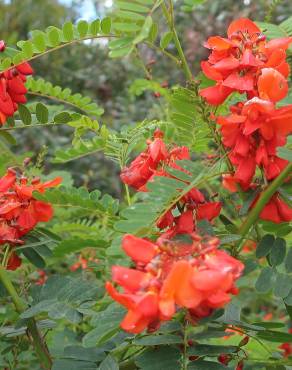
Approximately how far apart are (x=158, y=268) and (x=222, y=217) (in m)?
0.37

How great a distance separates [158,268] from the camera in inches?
34.4

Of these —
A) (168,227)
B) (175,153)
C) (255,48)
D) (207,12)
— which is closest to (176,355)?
(168,227)

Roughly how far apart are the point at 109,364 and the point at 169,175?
310 millimetres

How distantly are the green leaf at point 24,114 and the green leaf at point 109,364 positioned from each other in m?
0.54

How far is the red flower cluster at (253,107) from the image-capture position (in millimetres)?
1073

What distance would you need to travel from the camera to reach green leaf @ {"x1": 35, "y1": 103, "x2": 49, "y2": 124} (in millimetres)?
1408

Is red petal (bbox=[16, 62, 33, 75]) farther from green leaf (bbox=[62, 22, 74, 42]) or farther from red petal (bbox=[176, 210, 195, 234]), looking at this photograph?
red petal (bbox=[176, 210, 195, 234])

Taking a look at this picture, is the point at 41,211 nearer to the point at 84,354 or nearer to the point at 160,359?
the point at 84,354

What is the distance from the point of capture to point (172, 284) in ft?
2.73

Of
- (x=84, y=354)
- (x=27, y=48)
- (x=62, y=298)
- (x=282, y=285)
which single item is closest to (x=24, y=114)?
(x=27, y=48)

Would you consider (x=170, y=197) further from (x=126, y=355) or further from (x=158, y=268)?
(x=126, y=355)

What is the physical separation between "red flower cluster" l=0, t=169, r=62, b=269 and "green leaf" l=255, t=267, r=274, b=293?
41cm

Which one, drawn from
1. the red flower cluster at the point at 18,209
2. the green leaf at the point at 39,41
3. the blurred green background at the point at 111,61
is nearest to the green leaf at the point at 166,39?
the green leaf at the point at 39,41

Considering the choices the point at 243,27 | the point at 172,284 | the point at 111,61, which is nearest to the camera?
the point at 172,284
